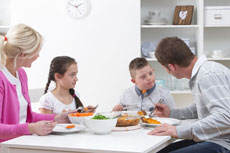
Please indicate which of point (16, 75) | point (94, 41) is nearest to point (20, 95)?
point (16, 75)

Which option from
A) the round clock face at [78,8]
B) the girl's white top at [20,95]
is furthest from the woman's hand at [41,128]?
the round clock face at [78,8]

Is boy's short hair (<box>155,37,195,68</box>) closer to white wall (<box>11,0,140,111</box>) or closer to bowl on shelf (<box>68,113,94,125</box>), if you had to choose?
bowl on shelf (<box>68,113,94,125</box>)

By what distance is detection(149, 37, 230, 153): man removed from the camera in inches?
65.6

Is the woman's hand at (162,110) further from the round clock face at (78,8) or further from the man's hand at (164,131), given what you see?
the round clock face at (78,8)

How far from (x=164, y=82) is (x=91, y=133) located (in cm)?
237

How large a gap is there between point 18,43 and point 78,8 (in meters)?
2.14

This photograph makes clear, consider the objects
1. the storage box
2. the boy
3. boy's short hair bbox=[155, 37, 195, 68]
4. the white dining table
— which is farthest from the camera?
the storage box

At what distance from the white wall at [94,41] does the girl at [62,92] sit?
1.32 m

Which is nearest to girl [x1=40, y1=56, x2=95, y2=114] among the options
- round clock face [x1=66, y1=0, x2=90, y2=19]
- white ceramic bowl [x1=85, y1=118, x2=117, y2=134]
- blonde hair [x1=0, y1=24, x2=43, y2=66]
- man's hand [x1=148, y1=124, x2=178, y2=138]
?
blonde hair [x1=0, y1=24, x2=43, y2=66]

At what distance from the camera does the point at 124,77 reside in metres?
A: 3.99

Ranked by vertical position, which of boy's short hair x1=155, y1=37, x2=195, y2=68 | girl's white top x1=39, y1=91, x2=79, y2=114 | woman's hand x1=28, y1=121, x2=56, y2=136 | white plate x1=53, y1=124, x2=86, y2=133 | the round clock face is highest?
the round clock face

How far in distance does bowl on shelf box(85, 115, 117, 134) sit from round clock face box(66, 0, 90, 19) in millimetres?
2584

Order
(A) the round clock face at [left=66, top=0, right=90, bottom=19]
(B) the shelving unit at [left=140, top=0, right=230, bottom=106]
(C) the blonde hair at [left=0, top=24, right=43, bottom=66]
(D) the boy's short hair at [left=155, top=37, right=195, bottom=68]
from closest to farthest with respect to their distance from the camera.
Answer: (D) the boy's short hair at [left=155, top=37, right=195, bottom=68]
(C) the blonde hair at [left=0, top=24, right=43, bottom=66]
(A) the round clock face at [left=66, top=0, right=90, bottom=19]
(B) the shelving unit at [left=140, top=0, right=230, bottom=106]

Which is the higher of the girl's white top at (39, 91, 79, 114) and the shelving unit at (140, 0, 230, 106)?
the shelving unit at (140, 0, 230, 106)
